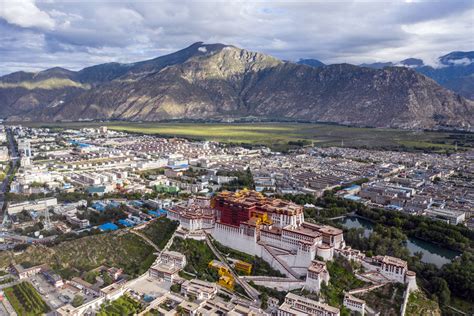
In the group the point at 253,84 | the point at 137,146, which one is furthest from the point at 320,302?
the point at 253,84

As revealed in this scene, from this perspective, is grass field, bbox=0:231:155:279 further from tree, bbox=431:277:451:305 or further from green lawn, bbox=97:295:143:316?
tree, bbox=431:277:451:305

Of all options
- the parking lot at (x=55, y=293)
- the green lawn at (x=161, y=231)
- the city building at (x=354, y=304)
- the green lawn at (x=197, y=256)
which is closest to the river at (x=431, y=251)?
the city building at (x=354, y=304)

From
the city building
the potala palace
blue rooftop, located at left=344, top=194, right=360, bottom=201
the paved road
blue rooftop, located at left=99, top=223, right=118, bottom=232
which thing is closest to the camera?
the city building

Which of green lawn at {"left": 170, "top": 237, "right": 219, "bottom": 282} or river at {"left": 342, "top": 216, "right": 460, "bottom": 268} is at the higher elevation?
green lawn at {"left": 170, "top": 237, "right": 219, "bottom": 282}

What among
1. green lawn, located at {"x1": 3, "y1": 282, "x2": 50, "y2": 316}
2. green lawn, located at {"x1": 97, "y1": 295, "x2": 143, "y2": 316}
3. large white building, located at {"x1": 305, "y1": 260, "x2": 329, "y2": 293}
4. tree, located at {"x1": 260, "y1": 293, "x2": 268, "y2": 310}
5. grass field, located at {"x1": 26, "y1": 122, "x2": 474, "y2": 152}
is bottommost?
green lawn, located at {"x1": 3, "y1": 282, "x2": 50, "y2": 316}

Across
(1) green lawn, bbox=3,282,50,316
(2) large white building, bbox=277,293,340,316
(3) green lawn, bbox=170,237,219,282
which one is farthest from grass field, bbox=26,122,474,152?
(1) green lawn, bbox=3,282,50,316

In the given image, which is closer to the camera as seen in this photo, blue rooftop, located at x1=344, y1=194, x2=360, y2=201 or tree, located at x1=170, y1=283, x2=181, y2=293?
tree, located at x1=170, y1=283, x2=181, y2=293

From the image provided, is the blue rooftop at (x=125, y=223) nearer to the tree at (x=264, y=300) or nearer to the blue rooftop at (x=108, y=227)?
the blue rooftop at (x=108, y=227)

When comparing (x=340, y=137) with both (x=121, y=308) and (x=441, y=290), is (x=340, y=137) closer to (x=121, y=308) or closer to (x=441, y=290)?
(x=441, y=290)

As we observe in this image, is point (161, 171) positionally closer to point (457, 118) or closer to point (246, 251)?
point (246, 251)
